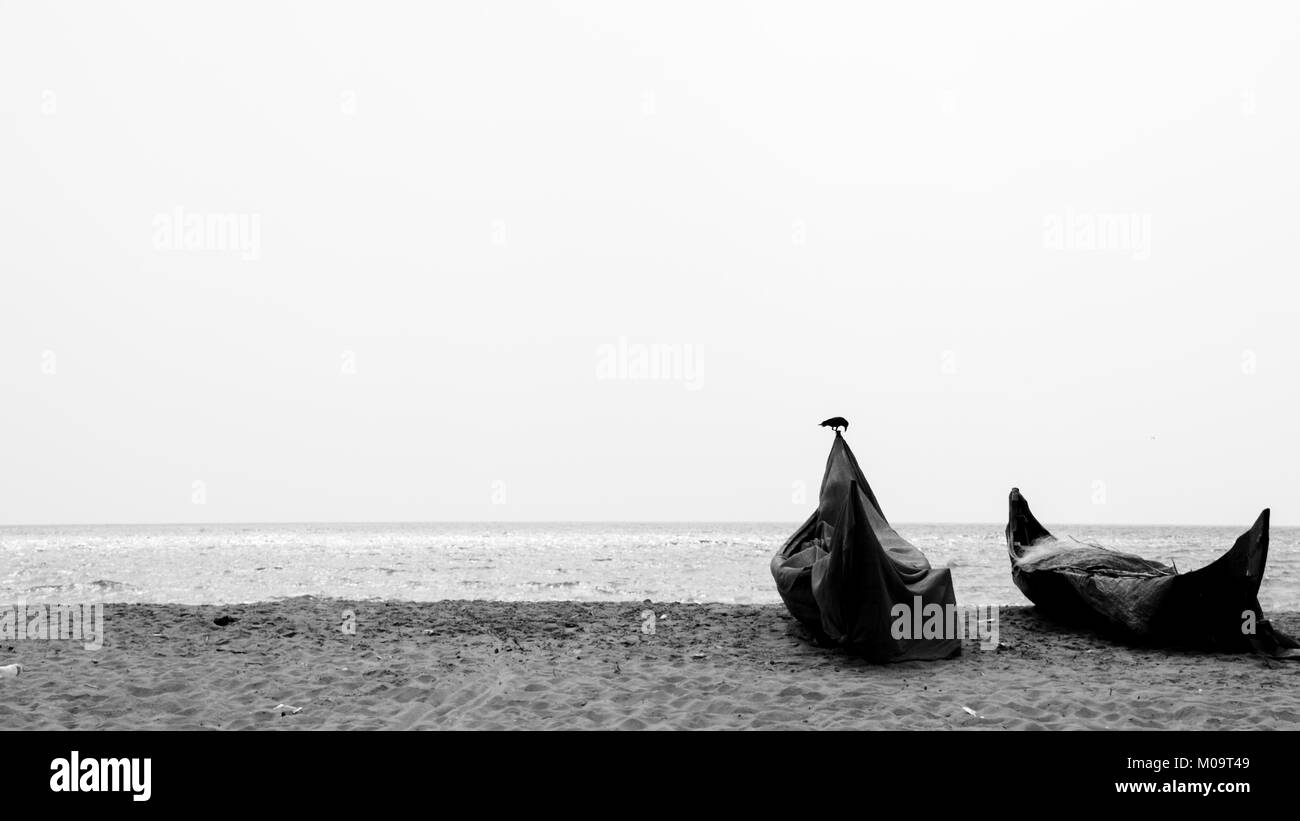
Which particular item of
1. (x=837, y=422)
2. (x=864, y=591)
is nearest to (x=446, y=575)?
(x=837, y=422)

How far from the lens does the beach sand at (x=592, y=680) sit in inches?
275

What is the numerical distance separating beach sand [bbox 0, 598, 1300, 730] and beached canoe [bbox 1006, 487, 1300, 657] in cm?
33

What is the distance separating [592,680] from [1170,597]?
22.3 feet

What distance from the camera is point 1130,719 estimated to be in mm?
6863

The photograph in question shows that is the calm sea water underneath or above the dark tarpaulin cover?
underneath

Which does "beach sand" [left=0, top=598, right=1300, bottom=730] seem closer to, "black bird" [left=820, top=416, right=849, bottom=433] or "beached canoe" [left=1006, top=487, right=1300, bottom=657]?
"beached canoe" [left=1006, top=487, right=1300, bottom=657]

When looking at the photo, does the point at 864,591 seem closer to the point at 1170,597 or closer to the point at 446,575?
the point at 1170,597

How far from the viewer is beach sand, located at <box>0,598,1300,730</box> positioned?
6.99m

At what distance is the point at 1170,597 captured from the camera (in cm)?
981

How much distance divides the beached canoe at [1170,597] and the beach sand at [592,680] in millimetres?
334

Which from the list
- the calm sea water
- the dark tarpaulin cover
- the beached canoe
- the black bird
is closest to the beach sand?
the dark tarpaulin cover

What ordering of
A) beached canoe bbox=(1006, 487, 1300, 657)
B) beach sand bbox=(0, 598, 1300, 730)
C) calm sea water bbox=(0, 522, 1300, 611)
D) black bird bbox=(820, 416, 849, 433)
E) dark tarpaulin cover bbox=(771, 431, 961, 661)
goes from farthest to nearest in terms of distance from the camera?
calm sea water bbox=(0, 522, 1300, 611), black bird bbox=(820, 416, 849, 433), beached canoe bbox=(1006, 487, 1300, 657), dark tarpaulin cover bbox=(771, 431, 961, 661), beach sand bbox=(0, 598, 1300, 730)
